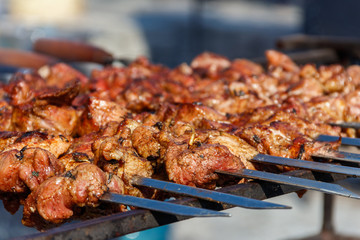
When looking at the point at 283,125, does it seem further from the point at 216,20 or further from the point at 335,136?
the point at 216,20

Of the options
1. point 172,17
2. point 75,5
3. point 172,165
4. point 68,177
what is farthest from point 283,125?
point 75,5

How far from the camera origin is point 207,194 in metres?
1.80

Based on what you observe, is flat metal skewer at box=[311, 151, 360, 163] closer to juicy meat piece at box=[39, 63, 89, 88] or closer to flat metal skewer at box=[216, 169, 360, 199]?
flat metal skewer at box=[216, 169, 360, 199]

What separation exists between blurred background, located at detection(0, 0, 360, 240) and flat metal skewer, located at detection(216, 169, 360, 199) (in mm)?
1015

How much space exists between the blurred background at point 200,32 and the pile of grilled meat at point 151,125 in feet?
1.22

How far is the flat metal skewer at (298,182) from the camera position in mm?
1807

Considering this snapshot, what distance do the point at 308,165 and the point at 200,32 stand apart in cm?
951

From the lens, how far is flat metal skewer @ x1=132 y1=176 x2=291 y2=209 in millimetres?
1704

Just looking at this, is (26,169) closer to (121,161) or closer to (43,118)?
(121,161)

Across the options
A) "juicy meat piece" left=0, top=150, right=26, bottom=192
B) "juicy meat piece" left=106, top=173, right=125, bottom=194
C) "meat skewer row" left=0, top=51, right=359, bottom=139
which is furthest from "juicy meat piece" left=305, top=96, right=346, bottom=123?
"juicy meat piece" left=0, top=150, right=26, bottom=192

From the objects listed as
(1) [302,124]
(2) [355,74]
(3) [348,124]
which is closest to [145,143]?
(1) [302,124]

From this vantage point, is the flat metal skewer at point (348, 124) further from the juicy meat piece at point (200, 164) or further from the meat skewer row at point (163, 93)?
the juicy meat piece at point (200, 164)

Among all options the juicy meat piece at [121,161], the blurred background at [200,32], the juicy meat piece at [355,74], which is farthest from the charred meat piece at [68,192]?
the juicy meat piece at [355,74]

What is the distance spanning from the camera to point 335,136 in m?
2.41
